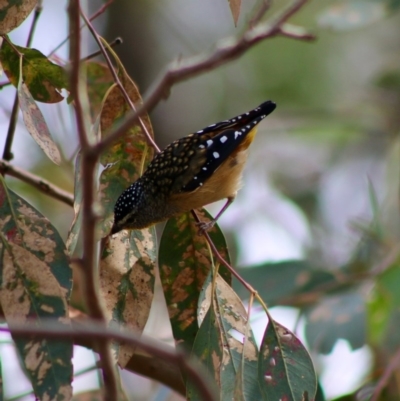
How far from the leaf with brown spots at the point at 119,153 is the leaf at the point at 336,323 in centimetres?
148

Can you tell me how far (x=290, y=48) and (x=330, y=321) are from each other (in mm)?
6543

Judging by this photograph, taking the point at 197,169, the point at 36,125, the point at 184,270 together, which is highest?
the point at 197,169

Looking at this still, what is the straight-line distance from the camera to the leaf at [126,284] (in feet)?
7.16

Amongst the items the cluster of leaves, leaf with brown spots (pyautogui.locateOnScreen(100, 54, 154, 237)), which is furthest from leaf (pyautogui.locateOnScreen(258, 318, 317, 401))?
leaf with brown spots (pyautogui.locateOnScreen(100, 54, 154, 237))

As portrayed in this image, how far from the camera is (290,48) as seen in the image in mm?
9547

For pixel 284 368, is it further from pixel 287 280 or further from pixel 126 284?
pixel 287 280

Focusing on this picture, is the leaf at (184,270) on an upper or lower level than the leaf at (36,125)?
lower

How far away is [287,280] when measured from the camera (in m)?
3.92

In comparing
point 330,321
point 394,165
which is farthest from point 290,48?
point 330,321

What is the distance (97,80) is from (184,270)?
0.91 metres

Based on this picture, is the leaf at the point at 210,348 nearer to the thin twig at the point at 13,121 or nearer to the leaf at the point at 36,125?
the leaf at the point at 36,125

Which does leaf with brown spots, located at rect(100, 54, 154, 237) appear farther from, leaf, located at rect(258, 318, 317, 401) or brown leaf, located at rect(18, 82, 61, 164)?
leaf, located at rect(258, 318, 317, 401)

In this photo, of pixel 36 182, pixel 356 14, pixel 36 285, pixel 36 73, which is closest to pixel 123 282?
pixel 36 285

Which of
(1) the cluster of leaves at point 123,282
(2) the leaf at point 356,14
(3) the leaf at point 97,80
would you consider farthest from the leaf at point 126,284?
(2) the leaf at point 356,14
